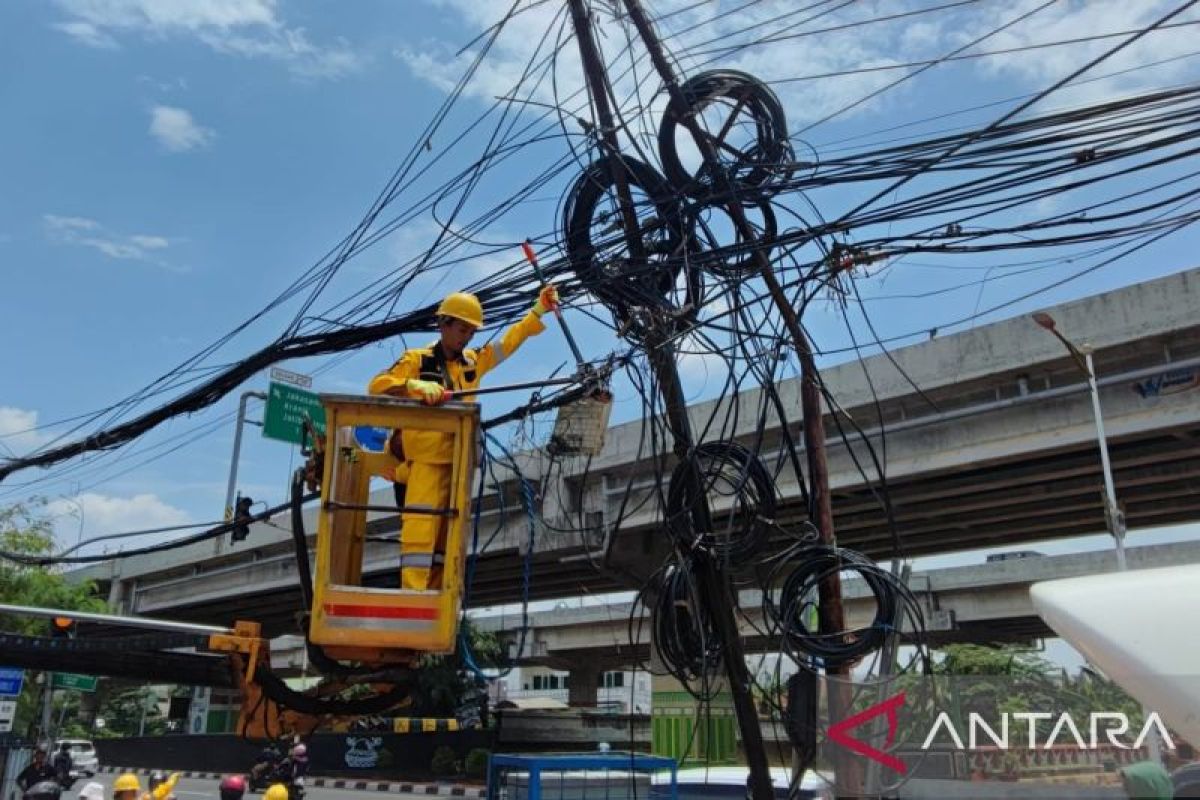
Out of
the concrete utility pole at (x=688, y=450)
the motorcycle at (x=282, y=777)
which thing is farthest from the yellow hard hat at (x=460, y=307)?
the motorcycle at (x=282, y=777)

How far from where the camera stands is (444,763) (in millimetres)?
27297

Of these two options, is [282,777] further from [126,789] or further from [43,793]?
[126,789]

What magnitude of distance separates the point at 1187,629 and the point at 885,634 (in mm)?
3189

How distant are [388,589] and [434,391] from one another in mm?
851

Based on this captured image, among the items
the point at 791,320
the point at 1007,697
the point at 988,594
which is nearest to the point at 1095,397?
the point at 791,320

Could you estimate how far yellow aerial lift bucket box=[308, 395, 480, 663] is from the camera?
12.8ft

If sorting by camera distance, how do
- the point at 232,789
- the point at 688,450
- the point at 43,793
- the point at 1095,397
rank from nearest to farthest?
the point at 688,450 < the point at 232,789 < the point at 43,793 < the point at 1095,397

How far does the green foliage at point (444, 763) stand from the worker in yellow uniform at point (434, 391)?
81.5ft

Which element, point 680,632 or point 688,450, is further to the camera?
point 680,632

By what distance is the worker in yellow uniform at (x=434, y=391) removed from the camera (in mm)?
4051

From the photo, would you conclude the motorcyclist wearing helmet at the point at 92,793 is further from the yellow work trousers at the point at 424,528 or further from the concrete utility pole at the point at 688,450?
the concrete utility pole at the point at 688,450

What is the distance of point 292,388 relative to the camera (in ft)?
49.6

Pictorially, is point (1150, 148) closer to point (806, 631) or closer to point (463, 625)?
point (806, 631)

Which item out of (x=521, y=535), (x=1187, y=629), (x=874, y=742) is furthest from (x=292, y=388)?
(x=1187, y=629)
